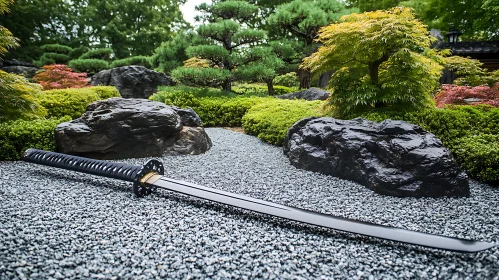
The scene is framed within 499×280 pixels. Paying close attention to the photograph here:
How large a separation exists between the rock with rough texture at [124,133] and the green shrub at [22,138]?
24 centimetres

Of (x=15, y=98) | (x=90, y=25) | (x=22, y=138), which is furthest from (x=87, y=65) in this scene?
(x=22, y=138)

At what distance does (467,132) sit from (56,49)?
1645 cm

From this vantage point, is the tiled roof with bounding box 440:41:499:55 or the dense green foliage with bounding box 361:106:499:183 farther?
the tiled roof with bounding box 440:41:499:55

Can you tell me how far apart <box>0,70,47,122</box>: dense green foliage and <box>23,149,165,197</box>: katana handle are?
1.67 meters

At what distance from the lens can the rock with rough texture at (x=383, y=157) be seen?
2.44m

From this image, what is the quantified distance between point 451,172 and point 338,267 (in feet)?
5.67

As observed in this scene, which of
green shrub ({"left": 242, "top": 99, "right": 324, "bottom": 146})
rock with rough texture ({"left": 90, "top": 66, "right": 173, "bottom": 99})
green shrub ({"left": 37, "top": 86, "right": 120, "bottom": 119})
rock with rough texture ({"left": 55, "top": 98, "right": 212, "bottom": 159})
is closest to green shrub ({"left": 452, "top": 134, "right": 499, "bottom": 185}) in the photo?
green shrub ({"left": 242, "top": 99, "right": 324, "bottom": 146})

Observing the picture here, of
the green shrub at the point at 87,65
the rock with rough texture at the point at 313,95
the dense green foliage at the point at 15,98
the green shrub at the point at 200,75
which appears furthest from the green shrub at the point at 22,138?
the green shrub at the point at 87,65

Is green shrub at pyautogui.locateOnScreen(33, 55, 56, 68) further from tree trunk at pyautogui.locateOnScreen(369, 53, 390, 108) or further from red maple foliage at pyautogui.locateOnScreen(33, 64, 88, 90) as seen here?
tree trunk at pyautogui.locateOnScreen(369, 53, 390, 108)

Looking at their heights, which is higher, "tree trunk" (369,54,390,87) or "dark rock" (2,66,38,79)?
"dark rock" (2,66,38,79)

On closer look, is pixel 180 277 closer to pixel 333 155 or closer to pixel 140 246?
pixel 140 246

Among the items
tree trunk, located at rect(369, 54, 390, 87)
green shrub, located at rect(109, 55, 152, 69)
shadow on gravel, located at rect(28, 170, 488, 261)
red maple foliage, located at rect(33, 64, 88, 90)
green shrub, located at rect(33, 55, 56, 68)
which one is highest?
green shrub, located at rect(33, 55, 56, 68)

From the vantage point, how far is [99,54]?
13938 millimetres

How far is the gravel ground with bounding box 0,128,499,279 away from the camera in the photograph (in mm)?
1412
